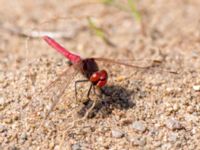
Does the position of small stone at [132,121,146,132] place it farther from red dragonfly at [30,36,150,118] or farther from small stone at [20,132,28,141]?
small stone at [20,132,28,141]

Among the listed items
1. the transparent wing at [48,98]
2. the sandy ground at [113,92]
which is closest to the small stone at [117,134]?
the sandy ground at [113,92]

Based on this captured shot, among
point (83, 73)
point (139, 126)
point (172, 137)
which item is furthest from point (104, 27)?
point (172, 137)

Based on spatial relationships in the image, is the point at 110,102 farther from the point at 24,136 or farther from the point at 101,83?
the point at 24,136

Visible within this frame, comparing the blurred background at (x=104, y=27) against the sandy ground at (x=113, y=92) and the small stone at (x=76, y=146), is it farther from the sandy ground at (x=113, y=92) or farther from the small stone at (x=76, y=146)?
the small stone at (x=76, y=146)

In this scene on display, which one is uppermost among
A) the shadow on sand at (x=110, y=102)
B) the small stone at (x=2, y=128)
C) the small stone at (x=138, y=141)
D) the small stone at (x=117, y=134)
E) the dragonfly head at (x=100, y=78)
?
the dragonfly head at (x=100, y=78)

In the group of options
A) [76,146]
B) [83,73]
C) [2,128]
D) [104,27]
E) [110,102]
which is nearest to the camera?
[76,146]

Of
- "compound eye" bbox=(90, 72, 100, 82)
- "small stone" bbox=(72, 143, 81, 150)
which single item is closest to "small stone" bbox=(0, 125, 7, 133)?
"small stone" bbox=(72, 143, 81, 150)
